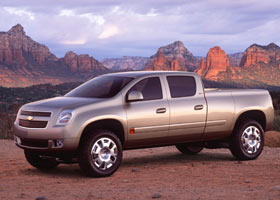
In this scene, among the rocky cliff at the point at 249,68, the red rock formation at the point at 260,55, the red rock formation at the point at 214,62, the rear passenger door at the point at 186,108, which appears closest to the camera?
the rear passenger door at the point at 186,108

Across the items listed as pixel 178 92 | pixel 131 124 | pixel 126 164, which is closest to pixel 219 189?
pixel 131 124

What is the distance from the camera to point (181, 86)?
31.6 feet

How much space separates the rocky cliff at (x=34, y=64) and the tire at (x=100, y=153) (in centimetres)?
11868

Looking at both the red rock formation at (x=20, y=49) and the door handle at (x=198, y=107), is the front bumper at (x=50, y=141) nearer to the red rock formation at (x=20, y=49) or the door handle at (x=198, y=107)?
the door handle at (x=198, y=107)

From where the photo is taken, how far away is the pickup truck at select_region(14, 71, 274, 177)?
8.19m

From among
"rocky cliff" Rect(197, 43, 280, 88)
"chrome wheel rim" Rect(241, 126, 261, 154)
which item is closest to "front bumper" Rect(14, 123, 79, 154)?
"chrome wheel rim" Rect(241, 126, 261, 154)

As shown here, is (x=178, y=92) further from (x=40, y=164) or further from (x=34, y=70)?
(x=34, y=70)

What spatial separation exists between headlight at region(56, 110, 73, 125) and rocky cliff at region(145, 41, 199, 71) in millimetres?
157988

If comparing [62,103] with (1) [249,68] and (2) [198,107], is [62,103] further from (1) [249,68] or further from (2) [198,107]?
(1) [249,68]

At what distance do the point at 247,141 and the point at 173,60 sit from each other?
16837cm

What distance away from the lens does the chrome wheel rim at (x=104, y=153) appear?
8303mm

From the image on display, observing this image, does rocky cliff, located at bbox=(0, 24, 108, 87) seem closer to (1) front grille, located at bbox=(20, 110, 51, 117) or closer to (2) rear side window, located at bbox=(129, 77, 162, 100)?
(1) front grille, located at bbox=(20, 110, 51, 117)

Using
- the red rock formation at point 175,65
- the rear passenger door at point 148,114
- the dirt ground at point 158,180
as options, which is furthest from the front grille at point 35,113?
the red rock formation at point 175,65

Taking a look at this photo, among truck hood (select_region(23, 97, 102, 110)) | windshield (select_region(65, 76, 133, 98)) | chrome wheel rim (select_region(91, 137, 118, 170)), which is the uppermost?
windshield (select_region(65, 76, 133, 98))
